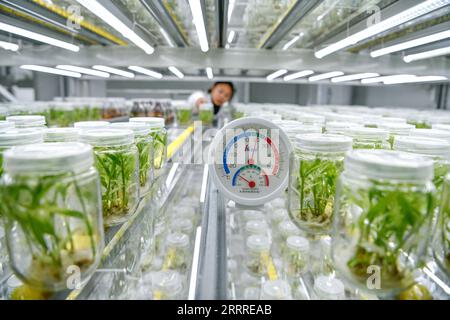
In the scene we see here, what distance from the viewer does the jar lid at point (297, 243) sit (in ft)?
2.72

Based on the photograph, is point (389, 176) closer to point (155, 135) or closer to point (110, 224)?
point (110, 224)

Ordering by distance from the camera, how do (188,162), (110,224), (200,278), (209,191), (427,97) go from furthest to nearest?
(427,97) < (188,162) < (209,191) < (110,224) < (200,278)

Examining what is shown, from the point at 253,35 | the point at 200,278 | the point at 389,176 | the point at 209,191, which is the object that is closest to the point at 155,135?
the point at 209,191

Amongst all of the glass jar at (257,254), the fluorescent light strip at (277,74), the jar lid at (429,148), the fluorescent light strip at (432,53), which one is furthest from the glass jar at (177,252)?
the fluorescent light strip at (277,74)

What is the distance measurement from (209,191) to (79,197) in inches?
29.1

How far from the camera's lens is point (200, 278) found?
2.25 ft

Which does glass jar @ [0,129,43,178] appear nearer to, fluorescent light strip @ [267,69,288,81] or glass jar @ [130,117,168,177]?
glass jar @ [130,117,168,177]

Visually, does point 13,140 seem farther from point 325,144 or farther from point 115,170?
point 325,144

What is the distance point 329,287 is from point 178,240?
0.42 metres

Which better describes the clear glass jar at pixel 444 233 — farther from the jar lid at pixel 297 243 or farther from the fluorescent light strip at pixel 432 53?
the fluorescent light strip at pixel 432 53

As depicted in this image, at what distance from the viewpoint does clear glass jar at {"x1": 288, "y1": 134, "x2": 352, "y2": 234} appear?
0.83m

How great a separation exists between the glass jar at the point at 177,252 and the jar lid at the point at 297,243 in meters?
0.29

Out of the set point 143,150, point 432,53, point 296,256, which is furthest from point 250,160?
point 432,53

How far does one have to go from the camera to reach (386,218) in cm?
58
